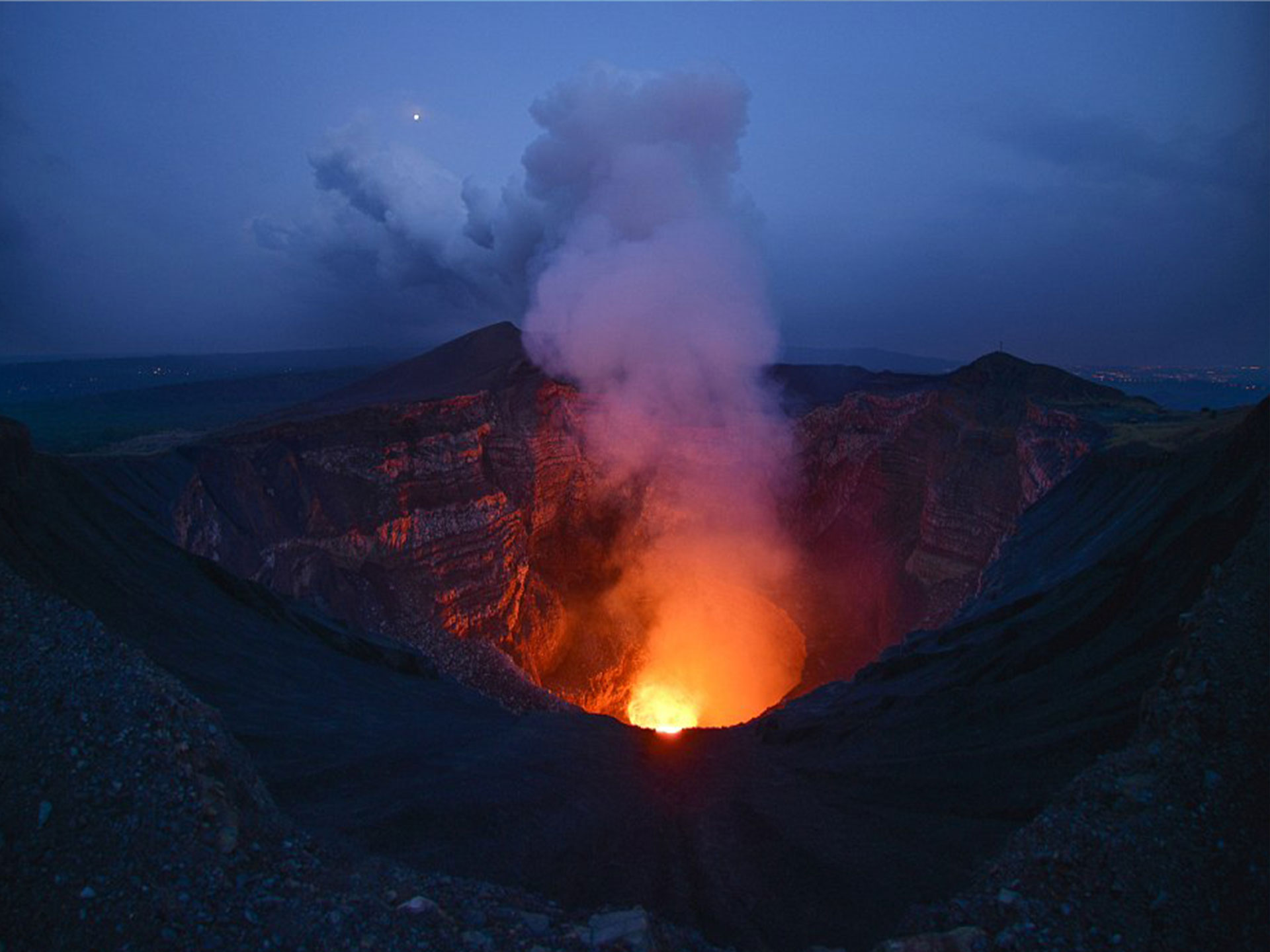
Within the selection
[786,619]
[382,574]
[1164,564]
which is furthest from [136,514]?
[786,619]

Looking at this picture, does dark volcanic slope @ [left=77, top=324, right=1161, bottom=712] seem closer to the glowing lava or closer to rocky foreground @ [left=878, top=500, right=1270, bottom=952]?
the glowing lava

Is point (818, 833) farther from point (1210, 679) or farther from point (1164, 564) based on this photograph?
point (1164, 564)

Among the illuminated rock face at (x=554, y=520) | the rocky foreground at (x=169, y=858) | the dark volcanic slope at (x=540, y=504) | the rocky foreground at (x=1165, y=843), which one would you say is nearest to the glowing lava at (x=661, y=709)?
the illuminated rock face at (x=554, y=520)

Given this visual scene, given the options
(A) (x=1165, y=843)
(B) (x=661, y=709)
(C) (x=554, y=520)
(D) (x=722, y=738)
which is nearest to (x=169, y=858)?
(A) (x=1165, y=843)

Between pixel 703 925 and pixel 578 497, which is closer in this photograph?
pixel 703 925

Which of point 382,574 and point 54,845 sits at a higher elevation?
point 382,574

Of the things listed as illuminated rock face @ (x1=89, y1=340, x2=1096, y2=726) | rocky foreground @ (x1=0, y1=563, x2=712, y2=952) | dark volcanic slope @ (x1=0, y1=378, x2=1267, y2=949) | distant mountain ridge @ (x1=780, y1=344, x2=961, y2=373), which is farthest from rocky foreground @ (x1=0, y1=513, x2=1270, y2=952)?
distant mountain ridge @ (x1=780, y1=344, x2=961, y2=373)

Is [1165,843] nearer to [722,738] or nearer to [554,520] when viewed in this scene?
[722,738]
